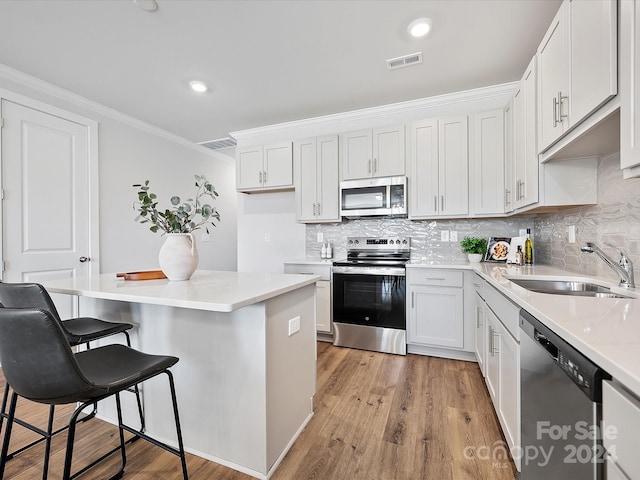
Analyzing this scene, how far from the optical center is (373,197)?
3246 millimetres

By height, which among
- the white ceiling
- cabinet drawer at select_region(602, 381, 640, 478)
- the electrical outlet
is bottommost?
the electrical outlet

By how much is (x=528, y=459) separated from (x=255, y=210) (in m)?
3.89

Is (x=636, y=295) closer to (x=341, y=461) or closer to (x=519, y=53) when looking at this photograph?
(x=341, y=461)

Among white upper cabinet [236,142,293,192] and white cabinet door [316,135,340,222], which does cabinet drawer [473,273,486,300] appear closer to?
white cabinet door [316,135,340,222]

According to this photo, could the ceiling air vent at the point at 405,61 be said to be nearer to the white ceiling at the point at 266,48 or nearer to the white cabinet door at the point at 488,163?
the white ceiling at the point at 266,48

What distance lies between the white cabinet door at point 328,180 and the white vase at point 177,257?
Answer: 1.98 metres

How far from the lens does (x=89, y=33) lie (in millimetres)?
2225

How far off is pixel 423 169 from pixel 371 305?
154 centimetres

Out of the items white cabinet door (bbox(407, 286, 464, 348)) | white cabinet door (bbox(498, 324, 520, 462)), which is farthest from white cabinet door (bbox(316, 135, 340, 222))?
white cabinet door (bbox(498, 324, 520, 462))

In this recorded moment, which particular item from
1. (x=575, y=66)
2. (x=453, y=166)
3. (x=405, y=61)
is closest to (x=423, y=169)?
(x=453, y=166)

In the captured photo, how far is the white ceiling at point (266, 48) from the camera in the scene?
2.00 metres

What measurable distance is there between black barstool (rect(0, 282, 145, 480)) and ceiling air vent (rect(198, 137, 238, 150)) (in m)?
3.52

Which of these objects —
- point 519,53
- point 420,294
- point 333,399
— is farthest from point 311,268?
point 519,53

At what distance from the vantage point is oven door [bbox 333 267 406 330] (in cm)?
292
